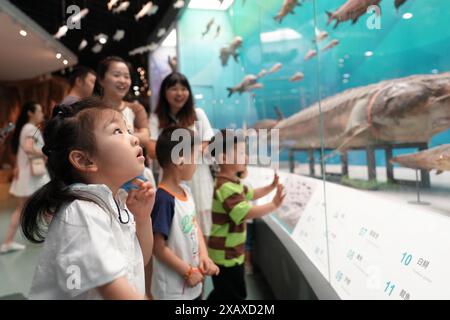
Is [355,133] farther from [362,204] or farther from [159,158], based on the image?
[159,158]

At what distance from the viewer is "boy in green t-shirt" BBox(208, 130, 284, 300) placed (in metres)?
1.50

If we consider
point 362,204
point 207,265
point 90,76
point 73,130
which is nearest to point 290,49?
point 362,204

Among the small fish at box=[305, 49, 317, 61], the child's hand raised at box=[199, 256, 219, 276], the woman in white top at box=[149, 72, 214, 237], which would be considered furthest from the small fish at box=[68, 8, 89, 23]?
the small fish at box=[305, 49, 317, 61]

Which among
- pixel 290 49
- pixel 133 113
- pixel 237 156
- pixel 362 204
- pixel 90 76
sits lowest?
pixel 362 204

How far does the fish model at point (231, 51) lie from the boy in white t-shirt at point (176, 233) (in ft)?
7.81

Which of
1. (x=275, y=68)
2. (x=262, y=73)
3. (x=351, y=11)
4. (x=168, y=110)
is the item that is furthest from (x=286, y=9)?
(x=168, y=110)

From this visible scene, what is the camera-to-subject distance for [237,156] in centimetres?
155

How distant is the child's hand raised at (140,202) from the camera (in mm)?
589

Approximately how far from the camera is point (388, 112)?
1.24 metres

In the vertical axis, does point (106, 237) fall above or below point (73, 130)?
below

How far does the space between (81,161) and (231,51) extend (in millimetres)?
3174

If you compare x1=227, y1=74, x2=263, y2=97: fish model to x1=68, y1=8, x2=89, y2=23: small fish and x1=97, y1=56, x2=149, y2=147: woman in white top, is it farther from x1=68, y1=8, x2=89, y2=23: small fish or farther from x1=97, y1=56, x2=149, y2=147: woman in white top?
x1=68, y1=8, x2=89, y2=23: small fish
